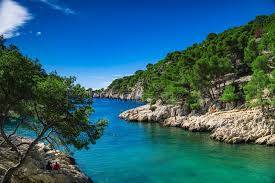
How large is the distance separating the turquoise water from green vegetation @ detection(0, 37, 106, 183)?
50.4 feet

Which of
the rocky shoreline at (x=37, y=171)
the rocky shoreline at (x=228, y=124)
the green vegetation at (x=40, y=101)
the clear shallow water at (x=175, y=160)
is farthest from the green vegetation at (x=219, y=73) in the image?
the green vegetation at (x=40, y=101)

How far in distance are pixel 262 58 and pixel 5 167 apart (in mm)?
64698

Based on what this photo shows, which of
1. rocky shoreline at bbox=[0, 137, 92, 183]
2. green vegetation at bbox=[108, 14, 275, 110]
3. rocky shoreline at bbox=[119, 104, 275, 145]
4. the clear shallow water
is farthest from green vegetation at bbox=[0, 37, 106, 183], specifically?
green vegetation at bbox=[108, 14, 275, 110]

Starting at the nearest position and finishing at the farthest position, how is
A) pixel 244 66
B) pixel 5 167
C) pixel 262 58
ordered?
1. pixel 5 167
2. pixel 262 58
3. pixel 244 66

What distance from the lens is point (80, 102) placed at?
31656 millimetres

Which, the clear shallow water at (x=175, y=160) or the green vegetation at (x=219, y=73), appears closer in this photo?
the clear shallow water at (x=175, y=160)

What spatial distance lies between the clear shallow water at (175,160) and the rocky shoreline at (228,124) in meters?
2.33

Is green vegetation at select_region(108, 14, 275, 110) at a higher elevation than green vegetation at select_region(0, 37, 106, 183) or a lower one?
higher

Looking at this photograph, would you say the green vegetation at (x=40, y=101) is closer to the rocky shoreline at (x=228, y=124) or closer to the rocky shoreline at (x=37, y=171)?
the rocky shoreline at (x=37, y=171)

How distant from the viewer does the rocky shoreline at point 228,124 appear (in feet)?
216

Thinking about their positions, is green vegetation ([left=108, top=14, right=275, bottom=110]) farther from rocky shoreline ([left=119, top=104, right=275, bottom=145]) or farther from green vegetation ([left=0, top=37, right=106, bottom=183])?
green vegetation ([left=0, top=37, right=106, bottom=183])

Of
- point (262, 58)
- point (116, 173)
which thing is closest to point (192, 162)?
point (116, 173)

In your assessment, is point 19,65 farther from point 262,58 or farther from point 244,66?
point 244,66

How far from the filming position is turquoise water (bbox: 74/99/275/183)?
4719cm
